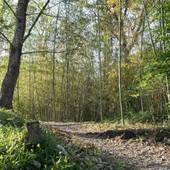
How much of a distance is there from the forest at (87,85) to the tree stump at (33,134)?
0.04 feet

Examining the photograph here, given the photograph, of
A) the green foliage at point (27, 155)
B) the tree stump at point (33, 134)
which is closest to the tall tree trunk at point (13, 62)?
the green foliage at point (27, 155)

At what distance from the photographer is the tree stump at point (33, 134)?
5.26 meters

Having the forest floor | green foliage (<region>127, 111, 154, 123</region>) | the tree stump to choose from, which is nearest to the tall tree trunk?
the forest floor

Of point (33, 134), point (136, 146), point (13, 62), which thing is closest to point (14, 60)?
point (13, 62)

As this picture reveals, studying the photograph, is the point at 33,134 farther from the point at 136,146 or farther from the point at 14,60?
the point at 14,60

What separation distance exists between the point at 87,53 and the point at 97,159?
14280 millimetres

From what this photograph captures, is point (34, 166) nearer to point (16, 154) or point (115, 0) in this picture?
point (16, 154)

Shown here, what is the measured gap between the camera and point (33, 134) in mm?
5320

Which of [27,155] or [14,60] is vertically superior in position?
[14,60]

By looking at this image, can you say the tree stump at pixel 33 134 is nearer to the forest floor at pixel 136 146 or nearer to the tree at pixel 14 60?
the forest floor at pixel 136 146

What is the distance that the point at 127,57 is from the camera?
1759cm

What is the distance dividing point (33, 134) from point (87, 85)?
15.7 meters

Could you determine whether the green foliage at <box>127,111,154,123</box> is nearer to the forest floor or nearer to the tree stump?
the forest floor

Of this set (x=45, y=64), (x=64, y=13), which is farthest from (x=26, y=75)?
(x=64, y=13)
